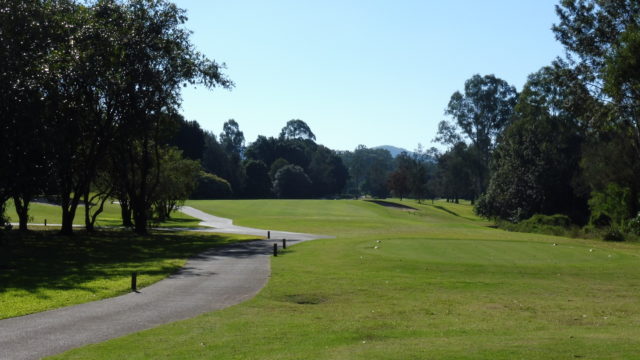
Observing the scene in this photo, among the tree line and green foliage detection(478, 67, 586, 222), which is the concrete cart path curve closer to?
the tree line

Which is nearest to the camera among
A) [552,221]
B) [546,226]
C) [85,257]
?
[85,257]

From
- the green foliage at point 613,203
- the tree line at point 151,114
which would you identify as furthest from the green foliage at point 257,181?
the green foliage at point 613,203

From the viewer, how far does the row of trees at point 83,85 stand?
3431cm

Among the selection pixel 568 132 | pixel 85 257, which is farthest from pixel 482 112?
pixel 85 257

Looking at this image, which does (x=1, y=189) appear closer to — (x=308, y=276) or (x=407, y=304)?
(x=308, y=276)

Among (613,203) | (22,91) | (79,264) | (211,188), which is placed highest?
(22,91)

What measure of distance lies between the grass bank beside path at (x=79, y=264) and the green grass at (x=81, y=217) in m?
21.1

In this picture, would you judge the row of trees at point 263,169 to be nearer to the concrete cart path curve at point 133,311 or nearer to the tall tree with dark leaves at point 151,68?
the tall tree with dark leaves at point 151,68

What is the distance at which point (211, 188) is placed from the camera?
12762 centimetres

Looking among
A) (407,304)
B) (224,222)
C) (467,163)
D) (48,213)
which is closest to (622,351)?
(407,304)

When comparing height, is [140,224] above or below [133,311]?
above

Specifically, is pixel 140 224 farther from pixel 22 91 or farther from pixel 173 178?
pixel 22 91

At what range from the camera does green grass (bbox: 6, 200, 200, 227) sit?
72.0 m

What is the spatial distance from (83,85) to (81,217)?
1689 inches
